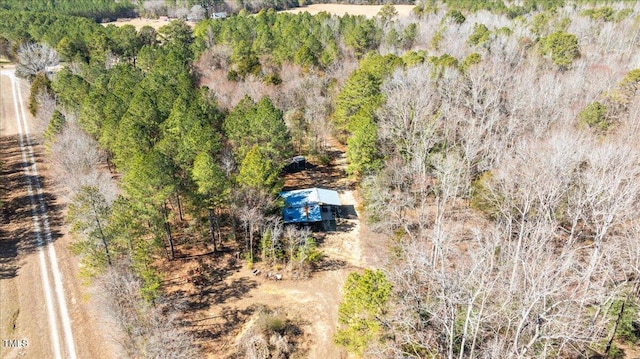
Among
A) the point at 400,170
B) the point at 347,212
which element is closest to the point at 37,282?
the point at 347,212

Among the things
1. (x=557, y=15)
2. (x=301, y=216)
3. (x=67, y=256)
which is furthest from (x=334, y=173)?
(x=557, y=15)

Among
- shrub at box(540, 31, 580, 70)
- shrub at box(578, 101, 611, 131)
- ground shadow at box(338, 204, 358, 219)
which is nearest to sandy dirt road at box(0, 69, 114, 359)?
ground shadow at box(338, 204, 358, 219)

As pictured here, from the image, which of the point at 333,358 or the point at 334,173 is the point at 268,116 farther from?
Answer: the point at 333,358

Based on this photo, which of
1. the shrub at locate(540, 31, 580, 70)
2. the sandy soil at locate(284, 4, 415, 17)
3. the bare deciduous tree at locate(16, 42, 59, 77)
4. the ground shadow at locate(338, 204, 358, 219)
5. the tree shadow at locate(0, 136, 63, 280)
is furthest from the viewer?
the sandy soil at locate(284, 4, 415, 17)

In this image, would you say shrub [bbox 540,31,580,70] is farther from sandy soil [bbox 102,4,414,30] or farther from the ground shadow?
sandy soil [bbox 102,4,414,30]

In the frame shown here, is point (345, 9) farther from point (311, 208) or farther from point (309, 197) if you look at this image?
point (311, 208)

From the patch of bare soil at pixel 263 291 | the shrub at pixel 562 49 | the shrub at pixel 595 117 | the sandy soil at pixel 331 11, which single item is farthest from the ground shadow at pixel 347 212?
the sandy soil at pixel 331 11
